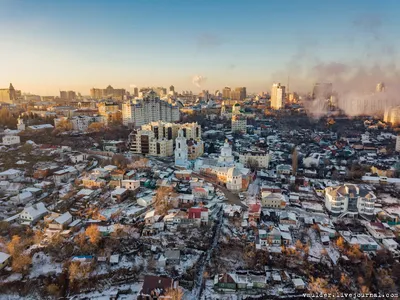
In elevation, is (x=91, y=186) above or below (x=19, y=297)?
above

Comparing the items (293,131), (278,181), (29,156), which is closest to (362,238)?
(278,181)

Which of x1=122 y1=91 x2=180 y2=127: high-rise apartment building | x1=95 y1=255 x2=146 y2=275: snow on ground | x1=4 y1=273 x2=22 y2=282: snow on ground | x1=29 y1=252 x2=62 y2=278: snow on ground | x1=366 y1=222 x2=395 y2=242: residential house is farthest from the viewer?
x1=122 y1=91 x2=180 y2=127: high-rise apartment building

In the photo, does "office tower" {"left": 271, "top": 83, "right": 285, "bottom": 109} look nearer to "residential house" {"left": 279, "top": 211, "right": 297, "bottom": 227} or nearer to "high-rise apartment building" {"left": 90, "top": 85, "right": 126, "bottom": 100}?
"high-rise apartment building" {"left": 90, "top": 85, "right": 126, "bottom": 100}

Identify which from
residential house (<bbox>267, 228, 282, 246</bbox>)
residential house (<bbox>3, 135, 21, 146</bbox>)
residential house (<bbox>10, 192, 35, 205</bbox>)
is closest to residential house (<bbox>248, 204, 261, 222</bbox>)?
residential house (<bbox>267, 228, 282, 246</bbox>)

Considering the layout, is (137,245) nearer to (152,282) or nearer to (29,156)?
(152,282)

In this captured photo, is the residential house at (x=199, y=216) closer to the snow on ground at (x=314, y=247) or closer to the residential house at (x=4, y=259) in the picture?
the snow on ground at (x=314, y=247)

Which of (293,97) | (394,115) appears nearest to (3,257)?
(394,115)
